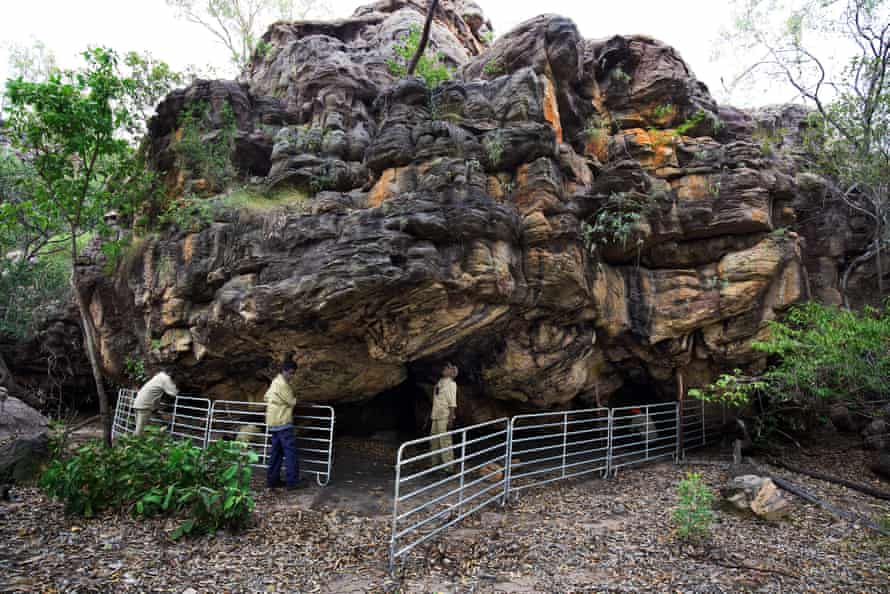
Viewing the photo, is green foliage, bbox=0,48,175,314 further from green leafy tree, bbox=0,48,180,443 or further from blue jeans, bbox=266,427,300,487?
blue jeans, bbox=266,427,300,487

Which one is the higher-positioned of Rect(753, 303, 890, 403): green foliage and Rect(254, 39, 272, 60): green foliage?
Rect(254, 39, 272, 60): green foliage

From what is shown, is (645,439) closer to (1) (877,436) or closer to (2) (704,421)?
(2) (704,421)

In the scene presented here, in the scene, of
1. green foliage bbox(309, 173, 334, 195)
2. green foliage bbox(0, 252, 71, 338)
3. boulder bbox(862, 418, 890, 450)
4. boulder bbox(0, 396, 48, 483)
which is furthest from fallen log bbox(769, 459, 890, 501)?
green foliage bbox(0, 252, 71, 338)

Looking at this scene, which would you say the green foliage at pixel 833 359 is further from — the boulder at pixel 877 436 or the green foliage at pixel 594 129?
the green foliage at pixel 594 129

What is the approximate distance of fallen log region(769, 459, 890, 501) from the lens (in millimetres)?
7633

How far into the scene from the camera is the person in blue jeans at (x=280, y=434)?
708 centimetres

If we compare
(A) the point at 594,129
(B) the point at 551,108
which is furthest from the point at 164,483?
(A) the point at 594,129

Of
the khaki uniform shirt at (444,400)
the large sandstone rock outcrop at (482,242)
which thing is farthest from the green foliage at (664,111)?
the khaki uniform shirt at (444,400)

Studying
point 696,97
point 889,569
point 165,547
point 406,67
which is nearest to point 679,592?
point 889,569

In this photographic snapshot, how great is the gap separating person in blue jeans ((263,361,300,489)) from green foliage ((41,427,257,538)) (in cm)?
116

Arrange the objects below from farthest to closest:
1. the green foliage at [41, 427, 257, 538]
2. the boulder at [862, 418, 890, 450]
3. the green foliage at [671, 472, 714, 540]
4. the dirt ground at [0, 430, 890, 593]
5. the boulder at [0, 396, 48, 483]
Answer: the boulder at [862, 418, 890, 450] → the boulder at [0, 396, 48, 483] → the green foliage at [671, 472, 714, 540] → the green foliage at [41, 427, 257, 538] → the dirt ground at [0, 430, 890, 593]

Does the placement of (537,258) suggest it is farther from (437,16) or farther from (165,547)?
(437,16)

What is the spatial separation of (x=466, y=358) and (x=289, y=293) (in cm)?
419

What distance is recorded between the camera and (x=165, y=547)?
16.0 ft
